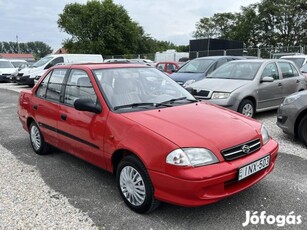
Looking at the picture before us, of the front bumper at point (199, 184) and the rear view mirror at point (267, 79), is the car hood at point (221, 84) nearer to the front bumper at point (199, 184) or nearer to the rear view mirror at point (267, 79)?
the rear view mirror at point (267, 79)

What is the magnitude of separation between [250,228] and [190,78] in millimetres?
7224

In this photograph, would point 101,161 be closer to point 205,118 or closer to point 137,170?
point 137,170

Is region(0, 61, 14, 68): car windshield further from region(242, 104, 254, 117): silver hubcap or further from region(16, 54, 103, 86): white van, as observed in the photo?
region(242, 104, 254, 117): silver hubcap

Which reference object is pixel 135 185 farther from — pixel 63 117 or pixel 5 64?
pixel 5 64

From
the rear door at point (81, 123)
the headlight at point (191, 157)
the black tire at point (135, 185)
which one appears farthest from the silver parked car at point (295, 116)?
the rear door at point (81, 123)

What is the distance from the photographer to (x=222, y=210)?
11.1ft

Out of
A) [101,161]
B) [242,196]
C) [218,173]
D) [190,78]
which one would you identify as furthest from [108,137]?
[190,78]

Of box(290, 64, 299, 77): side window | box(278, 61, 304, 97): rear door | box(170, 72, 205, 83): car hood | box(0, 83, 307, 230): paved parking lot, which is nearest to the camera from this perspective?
box(0, 83, 307, 230): paved parking lot

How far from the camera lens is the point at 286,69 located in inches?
336

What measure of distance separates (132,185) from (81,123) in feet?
3.65

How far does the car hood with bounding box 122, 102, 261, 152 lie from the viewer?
3.06m

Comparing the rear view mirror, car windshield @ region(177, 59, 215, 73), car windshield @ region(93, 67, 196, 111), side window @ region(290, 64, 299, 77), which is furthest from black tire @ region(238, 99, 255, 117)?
car windshield @ region(93, 67, 196, 111)

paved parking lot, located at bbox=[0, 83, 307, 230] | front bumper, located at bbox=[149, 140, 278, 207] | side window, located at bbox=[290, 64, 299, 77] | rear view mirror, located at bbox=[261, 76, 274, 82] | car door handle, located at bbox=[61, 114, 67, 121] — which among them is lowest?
paved parking lot, located at bbox=[0, 83, 307, 230]

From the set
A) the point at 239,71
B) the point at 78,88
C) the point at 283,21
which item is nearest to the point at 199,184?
the point at 78,88
